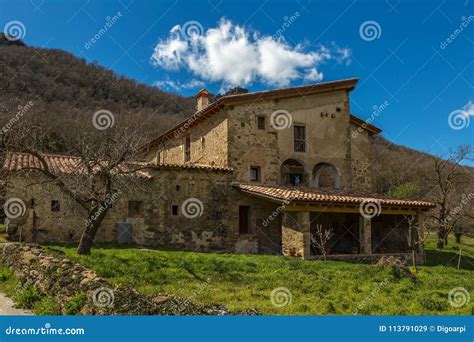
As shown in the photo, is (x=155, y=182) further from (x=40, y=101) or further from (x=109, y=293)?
(x=40, y=101)

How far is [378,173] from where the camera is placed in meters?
43.0

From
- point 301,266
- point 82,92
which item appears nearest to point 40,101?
point 82,92

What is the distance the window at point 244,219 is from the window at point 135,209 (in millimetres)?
4548

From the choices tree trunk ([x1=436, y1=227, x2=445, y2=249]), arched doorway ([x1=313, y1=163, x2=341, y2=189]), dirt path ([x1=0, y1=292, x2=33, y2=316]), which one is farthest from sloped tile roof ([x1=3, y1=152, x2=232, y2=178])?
tree trunk ([x1=436, y1=227, x2=445, y2=249])

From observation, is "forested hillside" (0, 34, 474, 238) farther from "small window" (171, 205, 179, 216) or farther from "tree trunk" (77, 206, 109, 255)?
"tree trunk" (77, 206, 109, 255)

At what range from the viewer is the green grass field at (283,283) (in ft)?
32.7

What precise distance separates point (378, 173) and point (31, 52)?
4701 cm

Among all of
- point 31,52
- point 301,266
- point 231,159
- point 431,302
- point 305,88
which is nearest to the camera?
point 431,302

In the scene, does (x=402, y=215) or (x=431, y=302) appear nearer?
(x=431, y=302)

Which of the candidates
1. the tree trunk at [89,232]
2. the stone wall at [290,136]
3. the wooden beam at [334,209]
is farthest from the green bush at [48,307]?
the stone wall at [290,136]

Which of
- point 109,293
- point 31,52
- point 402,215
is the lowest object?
point 109,293

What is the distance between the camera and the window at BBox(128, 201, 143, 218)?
18391 mm

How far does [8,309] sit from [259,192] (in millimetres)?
11278

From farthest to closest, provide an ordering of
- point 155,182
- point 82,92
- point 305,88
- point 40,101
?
point 82,92
point 40,101
point 305,88
point 155,182
